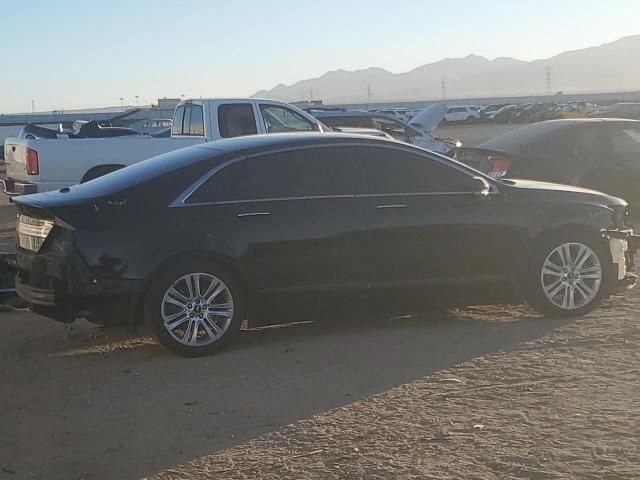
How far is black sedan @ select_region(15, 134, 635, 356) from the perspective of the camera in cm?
661

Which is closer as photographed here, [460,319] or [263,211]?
[263,211]

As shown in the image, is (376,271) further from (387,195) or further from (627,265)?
(627,265)

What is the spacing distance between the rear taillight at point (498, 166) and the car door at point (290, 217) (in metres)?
4.90

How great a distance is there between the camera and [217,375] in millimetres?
6297

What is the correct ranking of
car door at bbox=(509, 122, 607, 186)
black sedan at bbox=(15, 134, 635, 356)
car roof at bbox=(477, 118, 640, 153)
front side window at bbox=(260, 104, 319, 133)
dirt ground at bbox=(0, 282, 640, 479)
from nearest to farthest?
dirt ground at bbox=(0, 282, 640, 479), black sedan at bbox=(15, 134, 635, 356), car door at bbox=(509, 122, 607, 186), car roof at bbox=(477, 118, 640, 153), front side window at bbox=(260, 104, 319, 133)

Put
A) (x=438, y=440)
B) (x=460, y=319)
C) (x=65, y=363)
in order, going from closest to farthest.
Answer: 1. (x=438, y=440)
2. (x=65, y=363)
3. (x=460, y=319)

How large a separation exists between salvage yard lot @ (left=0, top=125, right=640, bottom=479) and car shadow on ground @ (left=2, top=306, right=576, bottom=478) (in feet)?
0.05

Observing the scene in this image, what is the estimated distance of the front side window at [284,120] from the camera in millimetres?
13914

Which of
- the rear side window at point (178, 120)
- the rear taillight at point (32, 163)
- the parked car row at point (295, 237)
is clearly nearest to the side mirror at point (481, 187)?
the parked car row at point (295, 237)

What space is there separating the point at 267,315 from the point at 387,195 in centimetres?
139

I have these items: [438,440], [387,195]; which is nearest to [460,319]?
[387,195]

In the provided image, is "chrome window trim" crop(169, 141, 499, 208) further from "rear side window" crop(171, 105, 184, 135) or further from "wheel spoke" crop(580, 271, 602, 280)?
"rear side window" crop(171, 105, 184, 135)

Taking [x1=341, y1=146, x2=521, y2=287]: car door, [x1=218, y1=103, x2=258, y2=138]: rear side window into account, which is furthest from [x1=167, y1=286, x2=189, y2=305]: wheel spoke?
[x1=218, y1=103, x2=258, y2=138]: rear side window

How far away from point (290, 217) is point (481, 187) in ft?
5.56
